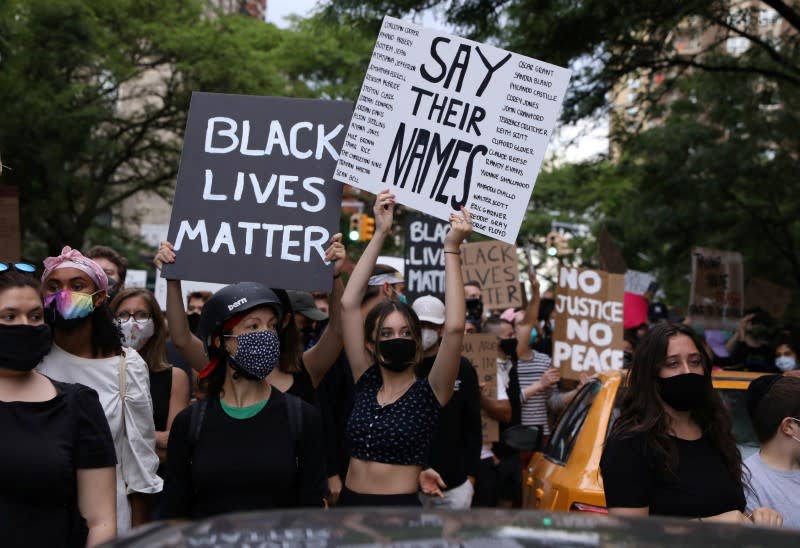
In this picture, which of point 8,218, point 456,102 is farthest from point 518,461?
point 8,218

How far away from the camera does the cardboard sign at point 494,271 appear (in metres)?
11.8

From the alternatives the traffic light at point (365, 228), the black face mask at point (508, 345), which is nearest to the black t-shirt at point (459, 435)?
the black face mask at point (508, 345)

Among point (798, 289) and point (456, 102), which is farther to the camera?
point (798, 289)

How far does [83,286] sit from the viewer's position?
497 centimetres

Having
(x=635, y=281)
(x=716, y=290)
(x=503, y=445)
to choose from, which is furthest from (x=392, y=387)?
(x=635, y=281)

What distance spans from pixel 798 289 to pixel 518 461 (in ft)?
49.7

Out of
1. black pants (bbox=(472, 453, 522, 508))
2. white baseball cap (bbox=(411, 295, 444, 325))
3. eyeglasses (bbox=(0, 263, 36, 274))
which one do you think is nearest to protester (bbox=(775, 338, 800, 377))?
black pants (bbox=(472, 453, 522, 508))

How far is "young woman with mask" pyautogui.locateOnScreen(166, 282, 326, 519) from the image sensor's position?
430 centimetres

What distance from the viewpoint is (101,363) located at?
4.97 m

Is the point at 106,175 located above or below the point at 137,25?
below

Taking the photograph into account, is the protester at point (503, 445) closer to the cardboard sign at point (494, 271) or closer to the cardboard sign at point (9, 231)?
the cardboard sign at point (494, 271)

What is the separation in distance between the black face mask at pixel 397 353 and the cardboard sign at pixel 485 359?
332cm

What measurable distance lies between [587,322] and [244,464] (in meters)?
6.41

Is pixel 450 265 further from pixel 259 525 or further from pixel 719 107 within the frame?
pixel 719 107
